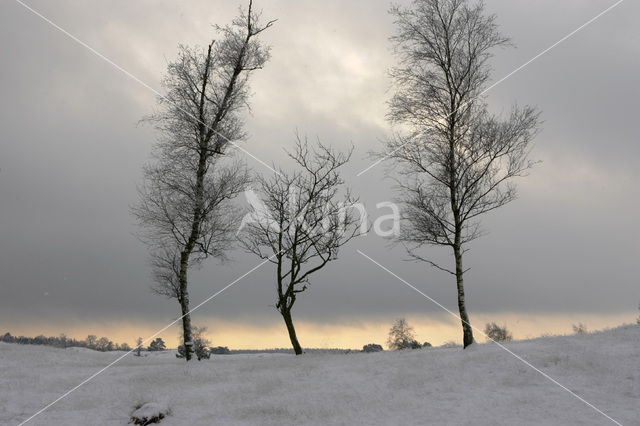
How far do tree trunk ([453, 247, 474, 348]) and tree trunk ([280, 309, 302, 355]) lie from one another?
26.1 feet

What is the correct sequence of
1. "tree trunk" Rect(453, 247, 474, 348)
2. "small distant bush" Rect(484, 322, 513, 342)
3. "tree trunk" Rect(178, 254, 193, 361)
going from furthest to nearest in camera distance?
1. "small distant bush" Rect(484, 322, 513, 342)
2. "tree trunk" Rect(178, 254, 193, 361)
3. "tree trunk" Rect(453, 247, 474, 348)

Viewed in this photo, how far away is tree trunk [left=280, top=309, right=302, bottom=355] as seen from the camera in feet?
75.2

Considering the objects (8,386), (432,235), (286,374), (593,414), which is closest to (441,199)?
(432,235)

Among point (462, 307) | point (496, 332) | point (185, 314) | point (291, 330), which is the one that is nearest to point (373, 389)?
point (462, 307)

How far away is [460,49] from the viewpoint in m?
21.8

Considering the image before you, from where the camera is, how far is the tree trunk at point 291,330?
22.9 m

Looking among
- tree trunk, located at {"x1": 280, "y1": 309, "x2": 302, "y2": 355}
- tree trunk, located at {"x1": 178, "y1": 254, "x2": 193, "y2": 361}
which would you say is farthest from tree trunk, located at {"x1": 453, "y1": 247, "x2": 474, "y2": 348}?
tree trunk, located at {"x1": 178, "y1": 254, "x2": 193, "y2": 361}

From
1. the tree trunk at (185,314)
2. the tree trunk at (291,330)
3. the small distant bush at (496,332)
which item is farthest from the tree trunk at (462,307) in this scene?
the small distant bush at (496,332)

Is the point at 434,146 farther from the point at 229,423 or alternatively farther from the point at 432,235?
the point at 229,423

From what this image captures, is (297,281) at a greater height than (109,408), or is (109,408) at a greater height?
(297,281)

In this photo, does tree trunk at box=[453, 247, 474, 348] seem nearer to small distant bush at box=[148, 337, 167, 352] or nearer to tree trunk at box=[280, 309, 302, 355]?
tree trunk at box=[280, 309, 302, 355]

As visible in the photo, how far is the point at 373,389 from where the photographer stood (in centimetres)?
1371

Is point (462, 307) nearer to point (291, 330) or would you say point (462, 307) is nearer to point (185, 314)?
point (291, 330)

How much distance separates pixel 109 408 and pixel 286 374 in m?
5.64
